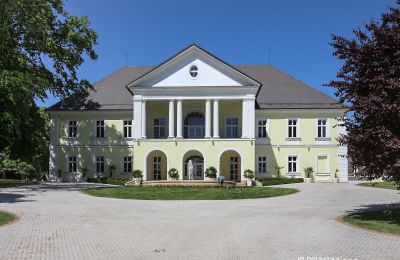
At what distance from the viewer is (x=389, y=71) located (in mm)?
13258

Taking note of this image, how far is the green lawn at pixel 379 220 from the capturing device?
13.2 metres

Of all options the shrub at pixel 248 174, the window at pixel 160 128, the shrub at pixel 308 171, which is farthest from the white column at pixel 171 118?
the shrub at pixel 308 171

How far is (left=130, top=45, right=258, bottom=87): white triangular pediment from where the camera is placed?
1522 inches

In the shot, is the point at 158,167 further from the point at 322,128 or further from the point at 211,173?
the point at 322,128

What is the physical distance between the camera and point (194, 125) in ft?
139

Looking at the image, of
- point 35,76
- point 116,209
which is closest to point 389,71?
point 116,209

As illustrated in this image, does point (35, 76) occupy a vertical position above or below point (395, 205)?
above

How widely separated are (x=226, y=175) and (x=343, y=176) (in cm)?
1091

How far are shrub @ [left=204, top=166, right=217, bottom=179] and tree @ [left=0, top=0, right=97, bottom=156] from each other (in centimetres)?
1198

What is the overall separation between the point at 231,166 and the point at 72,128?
16.0 meters

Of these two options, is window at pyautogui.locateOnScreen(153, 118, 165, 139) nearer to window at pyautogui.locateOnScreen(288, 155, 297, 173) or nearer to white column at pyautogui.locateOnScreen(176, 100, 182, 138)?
white column at pyautogui.locateOnScreen(176, 100, 182, 138)

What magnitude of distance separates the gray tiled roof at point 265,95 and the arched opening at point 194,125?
18.5 ft

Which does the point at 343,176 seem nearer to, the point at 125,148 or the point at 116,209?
the point at 125,148

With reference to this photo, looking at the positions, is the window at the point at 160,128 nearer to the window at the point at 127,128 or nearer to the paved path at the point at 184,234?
the window at the point at 127,128
